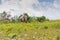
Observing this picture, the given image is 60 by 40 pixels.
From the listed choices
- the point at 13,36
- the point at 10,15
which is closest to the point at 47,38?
the point at 13,36

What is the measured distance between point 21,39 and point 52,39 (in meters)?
2.06

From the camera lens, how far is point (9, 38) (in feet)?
48.5

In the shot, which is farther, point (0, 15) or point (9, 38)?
point (0, 15)

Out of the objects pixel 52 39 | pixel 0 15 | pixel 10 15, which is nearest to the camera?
pixel 52 39

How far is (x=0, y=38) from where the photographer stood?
1459 cm

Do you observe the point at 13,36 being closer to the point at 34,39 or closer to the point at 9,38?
the point at 9,38

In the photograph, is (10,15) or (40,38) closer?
(40,38)

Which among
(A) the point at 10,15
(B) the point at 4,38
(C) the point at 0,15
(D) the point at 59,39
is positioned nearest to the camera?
(D) the point at 59,39

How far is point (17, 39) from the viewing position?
14.4m

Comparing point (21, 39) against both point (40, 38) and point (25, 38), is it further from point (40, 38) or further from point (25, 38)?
point (40, 38)

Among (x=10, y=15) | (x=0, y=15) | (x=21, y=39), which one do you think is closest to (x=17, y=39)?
(x=21, y=39)

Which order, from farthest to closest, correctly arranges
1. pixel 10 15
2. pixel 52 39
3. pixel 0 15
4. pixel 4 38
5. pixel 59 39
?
pixel 0 15, pixel 10 15, pixel 4 38, pixel 52 39, pixel 59 39

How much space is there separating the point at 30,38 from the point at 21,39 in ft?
2.01

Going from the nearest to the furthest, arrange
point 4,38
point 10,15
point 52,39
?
1. point 52,39
2. point 4,38
3. point 10,15
